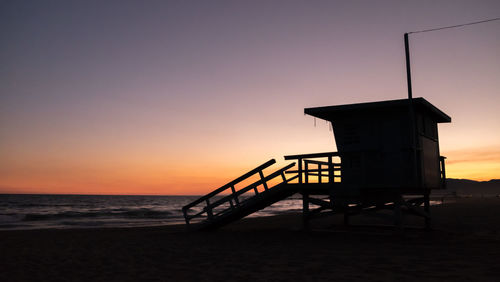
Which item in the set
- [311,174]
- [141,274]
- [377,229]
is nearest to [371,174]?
[311,174]

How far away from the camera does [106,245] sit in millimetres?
13656

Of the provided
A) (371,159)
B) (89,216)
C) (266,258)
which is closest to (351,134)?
(371,159)

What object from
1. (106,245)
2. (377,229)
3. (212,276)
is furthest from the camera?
(377,229)

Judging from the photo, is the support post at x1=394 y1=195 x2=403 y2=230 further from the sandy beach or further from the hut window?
the hut window

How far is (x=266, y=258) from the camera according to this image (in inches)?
398

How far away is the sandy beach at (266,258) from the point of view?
8117 millimetres

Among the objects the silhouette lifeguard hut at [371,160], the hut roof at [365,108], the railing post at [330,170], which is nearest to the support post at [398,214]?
the silhouette lifeguard hut at [371,160]

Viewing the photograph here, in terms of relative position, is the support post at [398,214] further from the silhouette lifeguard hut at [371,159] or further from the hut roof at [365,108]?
the hut roof at [365,108]

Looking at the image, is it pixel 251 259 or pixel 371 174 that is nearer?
pixel 251 259

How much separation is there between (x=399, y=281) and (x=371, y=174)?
23.0 feet

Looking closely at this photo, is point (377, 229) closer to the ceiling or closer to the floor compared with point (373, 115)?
closer to the floor

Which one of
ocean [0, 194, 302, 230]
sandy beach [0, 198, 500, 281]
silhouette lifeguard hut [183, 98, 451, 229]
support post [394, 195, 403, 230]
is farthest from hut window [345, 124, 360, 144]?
ocean [0, 194, 302, 230]

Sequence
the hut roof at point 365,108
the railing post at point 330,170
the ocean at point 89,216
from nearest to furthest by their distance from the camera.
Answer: the hut roof at point 365,108 < the railing post at point 330,170 < the ocean at point 89,216

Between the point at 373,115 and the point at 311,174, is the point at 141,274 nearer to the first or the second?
the point at 311,174
